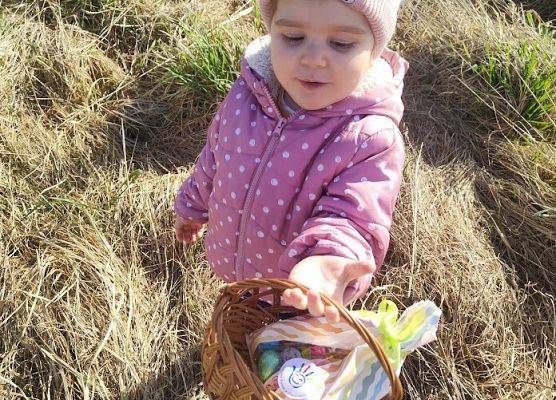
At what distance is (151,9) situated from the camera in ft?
9.57

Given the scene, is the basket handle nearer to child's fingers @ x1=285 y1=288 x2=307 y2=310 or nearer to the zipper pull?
child's fingers @ x1=285 y1=288 x2=307 y2=310

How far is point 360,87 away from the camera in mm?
1498

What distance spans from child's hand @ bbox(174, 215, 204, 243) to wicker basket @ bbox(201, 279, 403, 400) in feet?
1.59

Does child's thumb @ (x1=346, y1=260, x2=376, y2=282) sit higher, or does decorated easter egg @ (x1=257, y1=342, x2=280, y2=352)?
child's thumb @ (x1=346, y1=260, x2=376, y2=282)

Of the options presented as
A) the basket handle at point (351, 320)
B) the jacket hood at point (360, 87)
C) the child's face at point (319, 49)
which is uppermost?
the child's face at point (319, 49)

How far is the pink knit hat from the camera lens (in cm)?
133

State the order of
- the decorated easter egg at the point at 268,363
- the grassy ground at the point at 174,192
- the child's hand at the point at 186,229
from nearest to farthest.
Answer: the decorated easter egg at the point at 268,363 < the child's hand at the point at 186,229 < the grassy ground at the point at 174,192

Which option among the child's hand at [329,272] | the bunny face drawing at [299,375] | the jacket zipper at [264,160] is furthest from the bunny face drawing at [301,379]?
the jacket zipper at [264,160]

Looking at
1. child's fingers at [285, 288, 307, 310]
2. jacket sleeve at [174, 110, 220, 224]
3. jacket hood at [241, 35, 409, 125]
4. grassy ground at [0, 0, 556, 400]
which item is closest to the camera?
child's fingers at [285, 288, 307, 310]

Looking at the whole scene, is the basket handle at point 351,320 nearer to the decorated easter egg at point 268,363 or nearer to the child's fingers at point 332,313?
the child's fingers at point 332,313

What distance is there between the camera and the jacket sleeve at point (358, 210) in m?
1.36

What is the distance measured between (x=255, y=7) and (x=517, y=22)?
124cm

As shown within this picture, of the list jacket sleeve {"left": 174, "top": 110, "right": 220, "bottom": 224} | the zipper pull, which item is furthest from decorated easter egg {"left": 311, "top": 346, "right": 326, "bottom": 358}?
jacket sleeve {"left": 174, "top": 110, "right": 220, "bottom": 224}

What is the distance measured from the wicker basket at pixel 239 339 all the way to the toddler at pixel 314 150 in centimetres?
7
